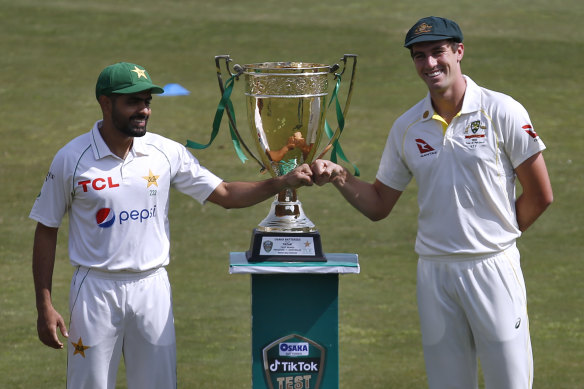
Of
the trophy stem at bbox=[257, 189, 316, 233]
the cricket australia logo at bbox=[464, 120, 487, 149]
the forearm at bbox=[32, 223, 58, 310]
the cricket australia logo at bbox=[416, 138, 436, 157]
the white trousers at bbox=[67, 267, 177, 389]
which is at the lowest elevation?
the white trousers at bbox=[67, 267, 177, 389]

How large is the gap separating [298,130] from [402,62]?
38.9 ft

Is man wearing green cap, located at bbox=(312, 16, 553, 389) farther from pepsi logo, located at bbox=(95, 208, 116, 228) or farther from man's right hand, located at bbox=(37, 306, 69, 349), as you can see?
man's right hand, located at bbox=(37, 306, 69, 349)

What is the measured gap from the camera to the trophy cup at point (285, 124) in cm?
453

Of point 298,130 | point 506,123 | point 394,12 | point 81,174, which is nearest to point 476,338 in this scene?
point 506,123

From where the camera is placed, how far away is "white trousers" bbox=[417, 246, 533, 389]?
4.09 meters

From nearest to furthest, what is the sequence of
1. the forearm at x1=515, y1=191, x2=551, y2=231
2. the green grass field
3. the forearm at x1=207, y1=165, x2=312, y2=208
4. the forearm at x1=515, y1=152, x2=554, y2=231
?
the forearm at x1=515, y1=152, x2=554, y2=231
the forearm at x1=515, y1=191, x2=551, y2=231
the forearm at x1=207, y1=165, x2=312, y2=208
the green grass field

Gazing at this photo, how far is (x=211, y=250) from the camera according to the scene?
9570 mm

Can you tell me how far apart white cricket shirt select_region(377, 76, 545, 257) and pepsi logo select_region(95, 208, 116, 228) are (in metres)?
1.27

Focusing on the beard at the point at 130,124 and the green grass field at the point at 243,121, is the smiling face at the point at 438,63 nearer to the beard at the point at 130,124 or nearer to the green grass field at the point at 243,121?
the beard at the point at 130,124

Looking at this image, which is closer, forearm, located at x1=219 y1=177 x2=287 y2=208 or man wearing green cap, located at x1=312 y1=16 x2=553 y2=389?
man wearing green cap, located at x1=312 y1=16 x2=553 y2=389

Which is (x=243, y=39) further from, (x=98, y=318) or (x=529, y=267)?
(x=98, y=318)

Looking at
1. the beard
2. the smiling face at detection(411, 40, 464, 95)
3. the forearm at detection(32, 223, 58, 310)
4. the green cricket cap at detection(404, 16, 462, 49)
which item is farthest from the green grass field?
the green cricket cap at detection(404, 16, 462, 49)

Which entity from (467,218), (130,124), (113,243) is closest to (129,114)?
(130,124)

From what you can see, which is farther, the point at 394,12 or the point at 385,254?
the point at 394,12
